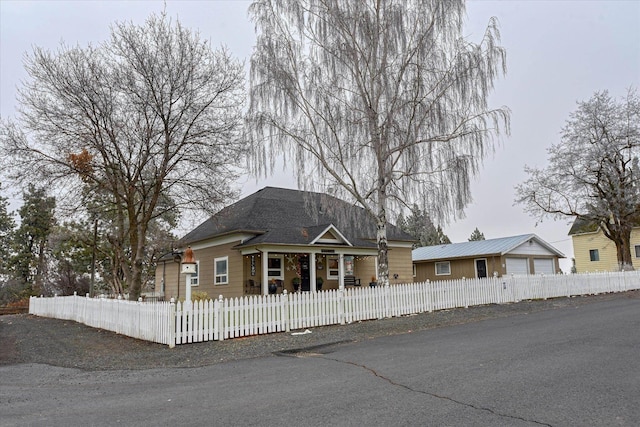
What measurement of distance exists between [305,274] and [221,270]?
156 inches

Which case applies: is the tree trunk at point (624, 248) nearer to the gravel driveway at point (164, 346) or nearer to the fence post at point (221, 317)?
the gravel driveway at point (164, 346)

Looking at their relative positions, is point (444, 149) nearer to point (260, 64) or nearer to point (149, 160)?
point (260, 64)

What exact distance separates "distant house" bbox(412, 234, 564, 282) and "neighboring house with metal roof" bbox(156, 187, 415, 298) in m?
8.06

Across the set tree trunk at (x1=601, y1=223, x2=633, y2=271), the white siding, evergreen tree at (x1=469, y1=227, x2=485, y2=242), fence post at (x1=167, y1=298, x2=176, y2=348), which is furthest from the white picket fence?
evergreen tree at (x1=469, y1=227, x2=485, y2=242)

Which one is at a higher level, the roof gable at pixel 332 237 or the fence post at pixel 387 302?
the roof gable at pixel 332 237

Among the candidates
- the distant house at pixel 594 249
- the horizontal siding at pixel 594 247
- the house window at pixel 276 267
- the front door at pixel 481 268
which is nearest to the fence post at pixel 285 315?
the house window at pixel 276 267

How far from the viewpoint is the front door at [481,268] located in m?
29.6

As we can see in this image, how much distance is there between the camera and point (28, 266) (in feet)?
129

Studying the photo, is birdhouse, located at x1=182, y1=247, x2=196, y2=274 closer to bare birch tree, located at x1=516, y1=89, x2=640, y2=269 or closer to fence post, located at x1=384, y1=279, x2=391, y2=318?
fence post, located at x1=384, y1=279, x2=391, y2=318

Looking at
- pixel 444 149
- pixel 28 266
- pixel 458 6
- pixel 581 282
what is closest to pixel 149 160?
pixel 444 149

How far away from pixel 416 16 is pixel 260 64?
559cm

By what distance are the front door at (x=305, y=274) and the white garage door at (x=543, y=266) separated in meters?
19.0

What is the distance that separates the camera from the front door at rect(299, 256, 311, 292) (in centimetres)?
2034

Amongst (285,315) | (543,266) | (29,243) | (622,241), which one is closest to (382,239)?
(285,315)
